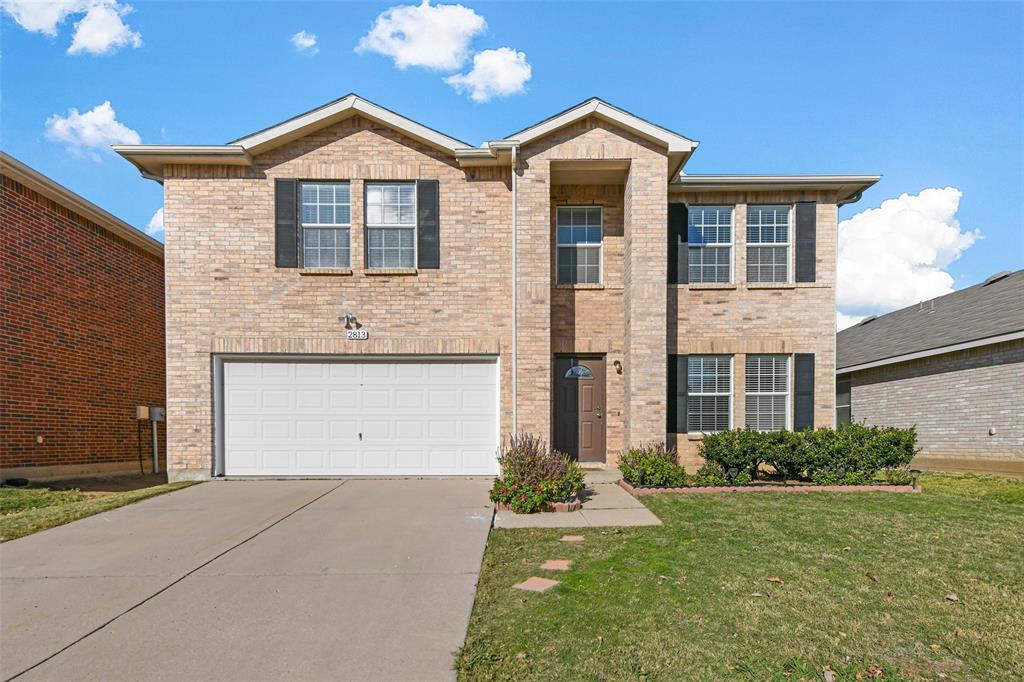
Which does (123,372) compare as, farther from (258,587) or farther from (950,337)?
(950,337)

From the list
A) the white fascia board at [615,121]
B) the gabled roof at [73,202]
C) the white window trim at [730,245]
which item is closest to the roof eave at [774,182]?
the white window trim at [730,245]

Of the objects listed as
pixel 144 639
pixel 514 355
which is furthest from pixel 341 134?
pixel 144 639

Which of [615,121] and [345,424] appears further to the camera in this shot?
[345,424]

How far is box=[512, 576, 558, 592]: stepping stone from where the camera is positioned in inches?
177

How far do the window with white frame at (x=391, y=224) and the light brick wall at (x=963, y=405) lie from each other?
43.8 ft

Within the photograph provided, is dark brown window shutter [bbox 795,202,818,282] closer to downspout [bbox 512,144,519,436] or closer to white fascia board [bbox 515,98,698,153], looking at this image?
white fascia board [bbox 515,98,698,153]

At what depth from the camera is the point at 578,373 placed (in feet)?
35.8

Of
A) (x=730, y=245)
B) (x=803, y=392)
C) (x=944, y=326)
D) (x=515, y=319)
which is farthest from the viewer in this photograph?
(x=944, y=326)

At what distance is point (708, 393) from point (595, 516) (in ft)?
16.1

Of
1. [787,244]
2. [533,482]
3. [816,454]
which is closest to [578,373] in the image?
[533,482]

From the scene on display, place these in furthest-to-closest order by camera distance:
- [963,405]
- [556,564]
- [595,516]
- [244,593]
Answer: [963,405], [595,516], [556,564], [244,593]

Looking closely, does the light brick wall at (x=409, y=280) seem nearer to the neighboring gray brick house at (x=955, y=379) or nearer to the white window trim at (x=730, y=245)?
the white window trim at (x=730, y=245)

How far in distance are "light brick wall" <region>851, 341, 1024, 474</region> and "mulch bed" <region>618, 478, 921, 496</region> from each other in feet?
16.4

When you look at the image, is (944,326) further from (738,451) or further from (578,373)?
(578,373)
